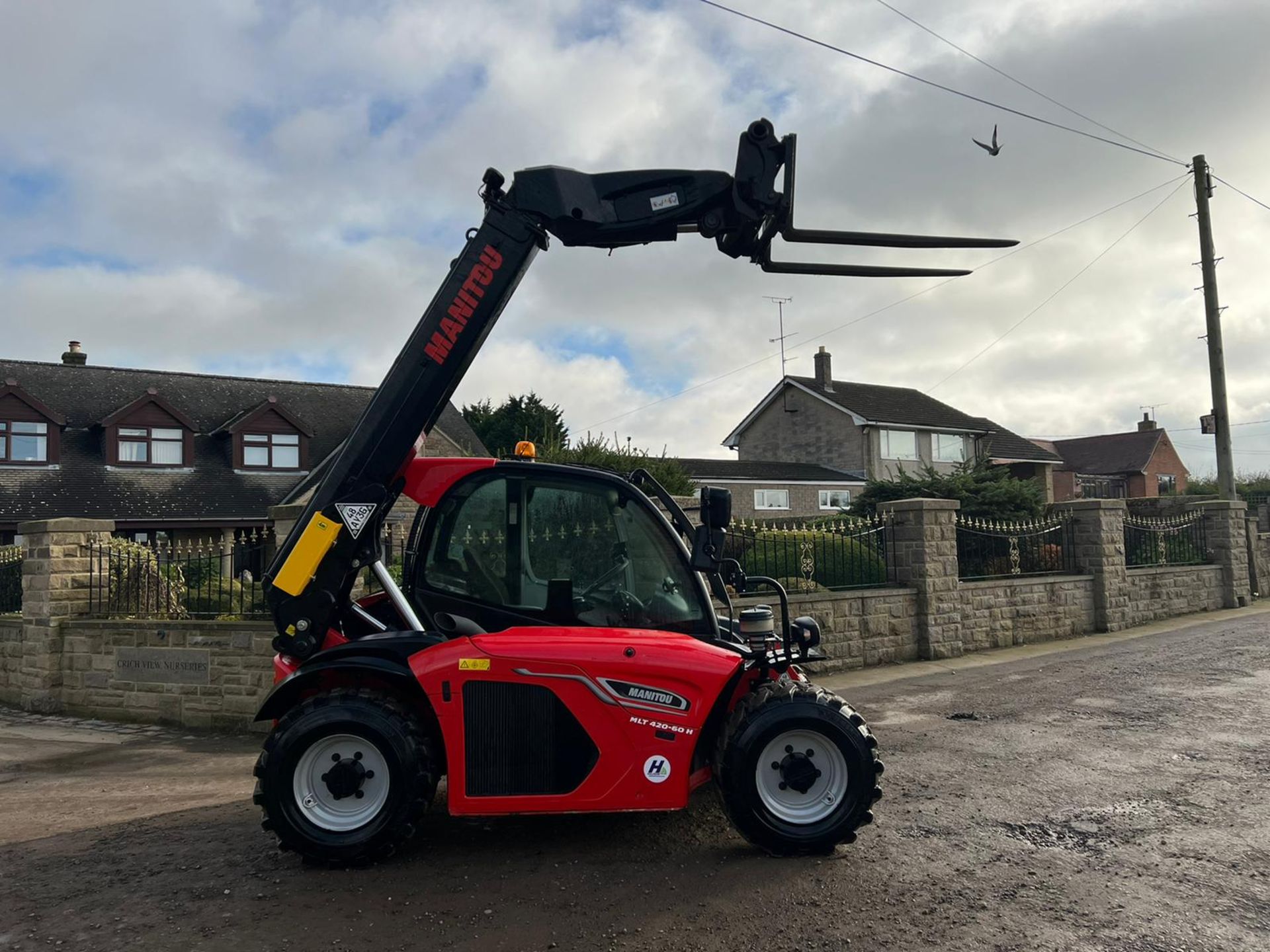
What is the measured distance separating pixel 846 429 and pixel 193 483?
2550cm

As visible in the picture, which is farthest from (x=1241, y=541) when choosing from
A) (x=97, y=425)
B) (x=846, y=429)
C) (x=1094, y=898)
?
(x=97, y=425)

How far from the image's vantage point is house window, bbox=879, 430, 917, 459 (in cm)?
3853

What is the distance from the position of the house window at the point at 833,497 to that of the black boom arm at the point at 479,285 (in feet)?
105

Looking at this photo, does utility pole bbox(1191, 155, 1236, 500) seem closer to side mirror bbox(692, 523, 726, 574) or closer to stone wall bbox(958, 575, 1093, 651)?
stone wall bbox(958, 575, 1093, 651)

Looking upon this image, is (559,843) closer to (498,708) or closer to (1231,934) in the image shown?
(498,708)

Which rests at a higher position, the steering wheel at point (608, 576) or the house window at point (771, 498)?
the house window at point (771, 498)

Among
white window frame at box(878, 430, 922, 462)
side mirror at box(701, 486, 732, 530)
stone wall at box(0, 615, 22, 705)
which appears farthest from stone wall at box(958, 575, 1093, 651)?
white window frame at box(878, 430, 922, 462)

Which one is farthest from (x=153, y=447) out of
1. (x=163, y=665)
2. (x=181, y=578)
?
(x=163, y=665)

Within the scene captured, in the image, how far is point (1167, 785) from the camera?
595cm

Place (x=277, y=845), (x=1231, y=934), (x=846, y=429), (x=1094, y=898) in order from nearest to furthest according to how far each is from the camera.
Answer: (x=1231, y=934)
(x=1094, y=898)
(x=277, y=845)
(x=846, y=429)

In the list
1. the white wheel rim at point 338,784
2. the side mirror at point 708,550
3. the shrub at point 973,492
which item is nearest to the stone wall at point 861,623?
the shrub at point 973,492

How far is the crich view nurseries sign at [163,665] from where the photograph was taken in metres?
8.94

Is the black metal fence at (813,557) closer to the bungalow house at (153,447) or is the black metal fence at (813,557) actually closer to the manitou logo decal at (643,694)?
the manitou logo decal at (643,694)

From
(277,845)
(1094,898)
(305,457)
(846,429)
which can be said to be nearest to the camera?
(1094,898)
